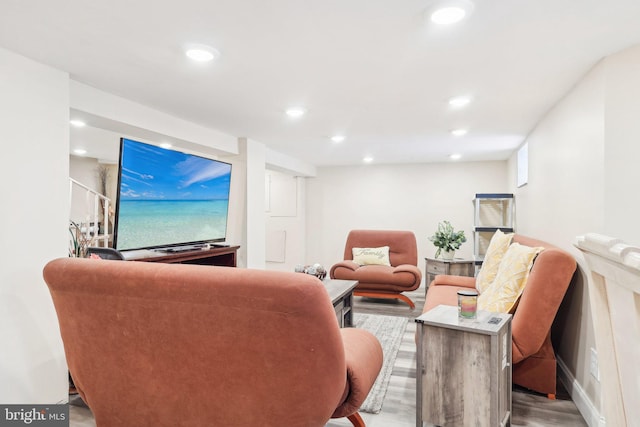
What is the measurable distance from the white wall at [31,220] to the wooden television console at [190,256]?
630 mm

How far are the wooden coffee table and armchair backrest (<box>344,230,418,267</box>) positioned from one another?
2.22 metres

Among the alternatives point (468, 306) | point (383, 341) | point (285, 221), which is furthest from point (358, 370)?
point (285, 221)

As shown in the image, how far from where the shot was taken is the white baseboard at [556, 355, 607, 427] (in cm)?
194

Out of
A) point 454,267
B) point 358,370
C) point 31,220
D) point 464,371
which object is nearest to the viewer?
point 358,370

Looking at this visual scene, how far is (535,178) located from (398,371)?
Result: 2.26 meters

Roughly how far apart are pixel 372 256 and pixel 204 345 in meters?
4.12

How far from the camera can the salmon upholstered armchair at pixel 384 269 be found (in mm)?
4656

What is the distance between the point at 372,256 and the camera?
17.4ft

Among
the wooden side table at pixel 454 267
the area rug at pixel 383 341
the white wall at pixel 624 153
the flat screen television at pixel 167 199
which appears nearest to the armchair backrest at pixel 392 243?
the wooden side table at pixel 454 267

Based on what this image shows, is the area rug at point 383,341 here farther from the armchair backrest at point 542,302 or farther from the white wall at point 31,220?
the white wall at point 31,220

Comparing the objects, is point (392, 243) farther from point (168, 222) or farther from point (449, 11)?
point (449, 11)

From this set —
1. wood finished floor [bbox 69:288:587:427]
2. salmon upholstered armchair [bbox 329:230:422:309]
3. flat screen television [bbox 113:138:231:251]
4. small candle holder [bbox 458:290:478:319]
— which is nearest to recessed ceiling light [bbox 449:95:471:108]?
small candle holder [bbox 458:290:478:319]

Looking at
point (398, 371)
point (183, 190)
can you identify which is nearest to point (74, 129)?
point (183, 190)

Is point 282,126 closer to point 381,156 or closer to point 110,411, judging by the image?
point 381,156
